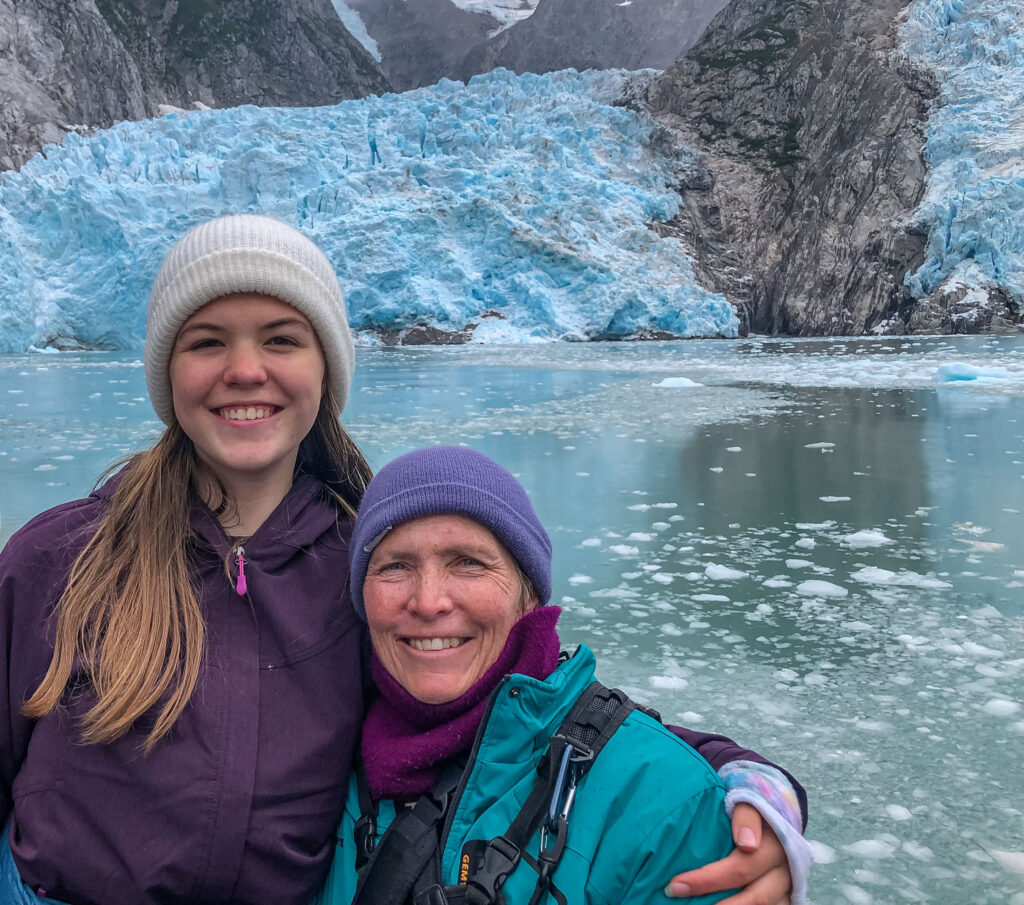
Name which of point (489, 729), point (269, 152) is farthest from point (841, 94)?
point (489, 729)

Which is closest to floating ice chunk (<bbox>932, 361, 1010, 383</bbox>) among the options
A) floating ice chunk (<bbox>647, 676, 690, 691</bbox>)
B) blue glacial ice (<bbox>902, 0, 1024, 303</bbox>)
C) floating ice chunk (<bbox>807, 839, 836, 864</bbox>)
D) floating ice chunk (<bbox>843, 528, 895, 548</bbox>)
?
floating ice chunk (<bbox>843, 528, 895, 548</bbox>)

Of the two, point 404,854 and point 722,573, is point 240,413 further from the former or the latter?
point 722,573

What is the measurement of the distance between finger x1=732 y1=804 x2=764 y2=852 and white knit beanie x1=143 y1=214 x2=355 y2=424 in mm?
728

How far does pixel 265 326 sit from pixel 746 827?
0.79m

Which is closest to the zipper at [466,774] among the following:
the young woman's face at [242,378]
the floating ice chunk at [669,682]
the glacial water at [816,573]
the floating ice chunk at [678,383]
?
the young woman's face at [242,378]

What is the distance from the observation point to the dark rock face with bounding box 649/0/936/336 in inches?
961

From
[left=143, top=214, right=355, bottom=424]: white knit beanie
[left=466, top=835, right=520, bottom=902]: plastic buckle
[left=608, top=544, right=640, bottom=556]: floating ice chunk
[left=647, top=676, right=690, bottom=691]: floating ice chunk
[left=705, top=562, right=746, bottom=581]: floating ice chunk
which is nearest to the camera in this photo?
[left=466, top=835, right=520, bottom=902]: plastic buckle

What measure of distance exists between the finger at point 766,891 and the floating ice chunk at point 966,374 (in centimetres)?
941

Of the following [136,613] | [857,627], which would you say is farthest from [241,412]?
[857,627]

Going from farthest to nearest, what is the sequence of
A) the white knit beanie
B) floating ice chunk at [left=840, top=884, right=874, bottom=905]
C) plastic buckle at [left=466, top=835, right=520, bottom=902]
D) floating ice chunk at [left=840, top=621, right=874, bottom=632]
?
1. floating ice chunk at [left=840, top=621, right=874, bottom=632]
2. floating ice chunk at [left=840, top=884, right=874, bottom=905]
3. the white knit beanie
4. plastic buckle at [left=466, top=835, right=520, bottom=902]

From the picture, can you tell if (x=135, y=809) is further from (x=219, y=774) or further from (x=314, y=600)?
(x=314, y=600)

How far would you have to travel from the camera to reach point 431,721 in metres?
0.91

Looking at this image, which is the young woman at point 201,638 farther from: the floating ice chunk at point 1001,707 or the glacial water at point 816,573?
the floating ice chunk at point 1001,707

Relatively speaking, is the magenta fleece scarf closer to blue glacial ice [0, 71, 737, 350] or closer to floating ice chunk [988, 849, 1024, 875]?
floating ice chunk [988, 849, 1024, 875]
